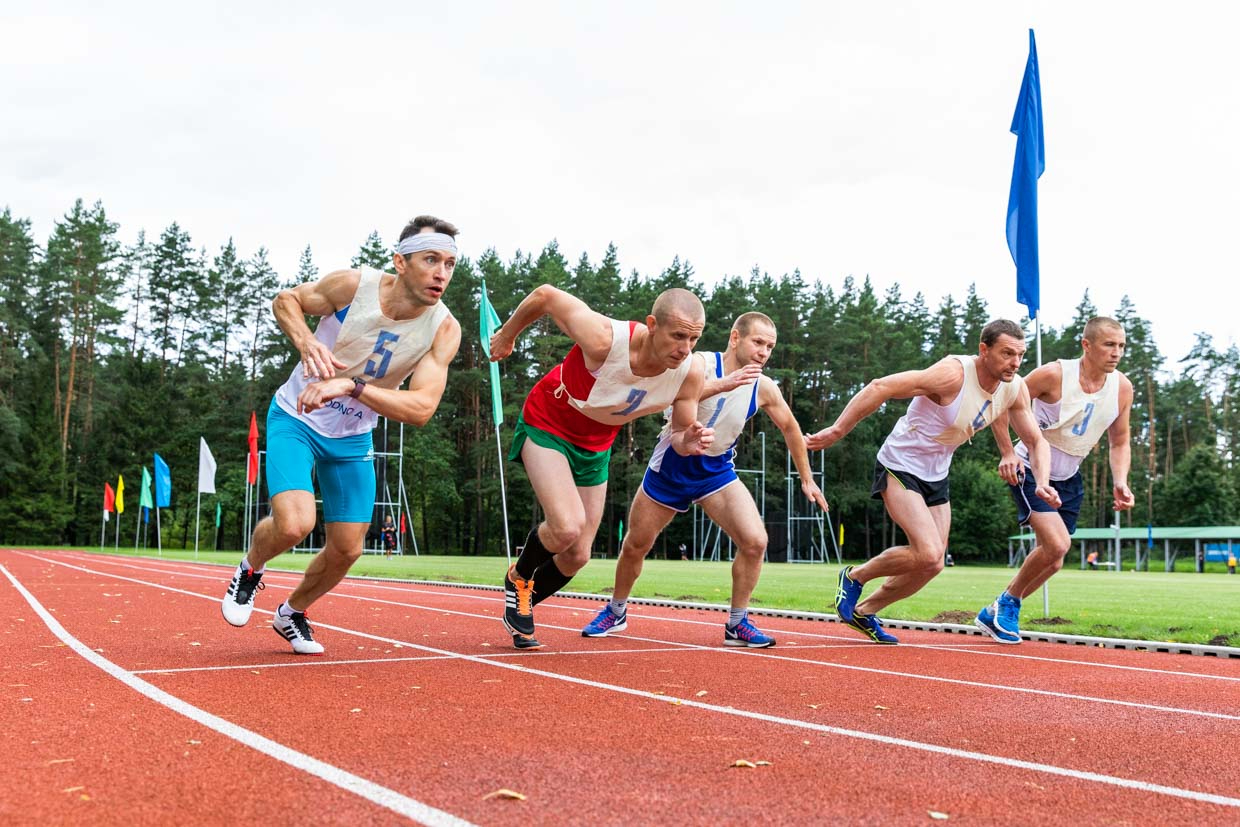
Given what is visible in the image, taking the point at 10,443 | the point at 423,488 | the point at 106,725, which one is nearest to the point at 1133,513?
the point at 423,488

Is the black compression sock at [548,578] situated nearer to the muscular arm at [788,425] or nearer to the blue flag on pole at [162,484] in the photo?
the muscular arm at [788,425]

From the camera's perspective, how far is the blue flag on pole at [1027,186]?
11.0 meters

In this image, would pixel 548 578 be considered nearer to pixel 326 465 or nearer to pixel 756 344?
pixel 326 465

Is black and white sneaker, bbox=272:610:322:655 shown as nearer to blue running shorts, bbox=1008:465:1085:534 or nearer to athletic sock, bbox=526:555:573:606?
athletic sock, bbox=526:555:573:606

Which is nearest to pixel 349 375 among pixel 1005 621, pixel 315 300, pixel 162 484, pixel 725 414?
pixel 315 300

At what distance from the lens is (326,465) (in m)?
5.97

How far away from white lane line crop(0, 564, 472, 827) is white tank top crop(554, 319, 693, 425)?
2761 millimetres

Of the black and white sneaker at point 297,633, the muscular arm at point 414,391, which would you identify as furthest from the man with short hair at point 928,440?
the black and white sneaker at point 297,633

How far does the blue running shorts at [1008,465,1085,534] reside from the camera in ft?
27.4

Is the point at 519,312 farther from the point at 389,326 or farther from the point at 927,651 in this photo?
the point at 927,651

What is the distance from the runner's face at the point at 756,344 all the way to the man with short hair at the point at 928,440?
70cm

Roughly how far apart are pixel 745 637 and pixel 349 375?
347cm

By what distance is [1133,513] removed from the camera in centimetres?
7581

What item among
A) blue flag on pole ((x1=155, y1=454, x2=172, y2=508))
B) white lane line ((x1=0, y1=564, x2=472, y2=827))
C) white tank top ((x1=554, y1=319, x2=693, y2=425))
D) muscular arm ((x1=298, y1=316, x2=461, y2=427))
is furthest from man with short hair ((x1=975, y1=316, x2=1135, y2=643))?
blue flag on pole ((x1=155, y1=454, x2=172, y2=508))
